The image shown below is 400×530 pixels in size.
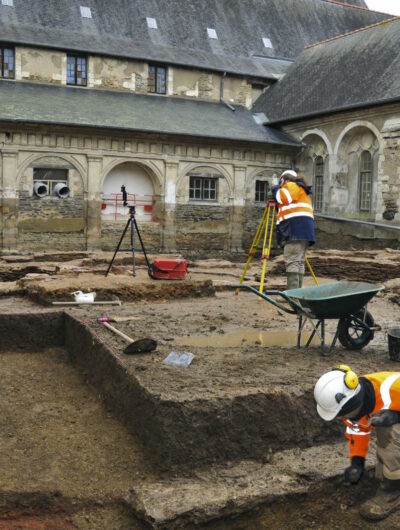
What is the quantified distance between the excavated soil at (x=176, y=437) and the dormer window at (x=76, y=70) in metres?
19.2

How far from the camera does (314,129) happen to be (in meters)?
25.2

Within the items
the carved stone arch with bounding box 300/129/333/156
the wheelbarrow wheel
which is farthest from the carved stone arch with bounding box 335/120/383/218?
the wheelbarrow wheel

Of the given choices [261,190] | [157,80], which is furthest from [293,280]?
[157,80]

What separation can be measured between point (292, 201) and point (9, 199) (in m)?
14.8

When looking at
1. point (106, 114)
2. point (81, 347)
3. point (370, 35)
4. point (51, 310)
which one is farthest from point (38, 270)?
→ point (370, 35)

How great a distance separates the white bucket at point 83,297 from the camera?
31.1 ft

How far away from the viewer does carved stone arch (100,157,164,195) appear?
76.9ft

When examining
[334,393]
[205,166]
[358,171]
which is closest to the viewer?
[334,393]

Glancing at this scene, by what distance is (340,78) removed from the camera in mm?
24859

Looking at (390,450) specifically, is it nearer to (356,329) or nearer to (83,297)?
(356,329)

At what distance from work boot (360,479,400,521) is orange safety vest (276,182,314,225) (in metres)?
5.38

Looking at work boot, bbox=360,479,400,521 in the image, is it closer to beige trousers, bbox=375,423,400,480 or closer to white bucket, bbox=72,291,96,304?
beige trousers, bbox=375,423,400,480

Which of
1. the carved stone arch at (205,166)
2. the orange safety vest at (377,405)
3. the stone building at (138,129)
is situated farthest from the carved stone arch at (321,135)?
the orange safety vest at (377,405)

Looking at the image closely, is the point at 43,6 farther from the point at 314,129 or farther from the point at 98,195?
the point at 314,129
